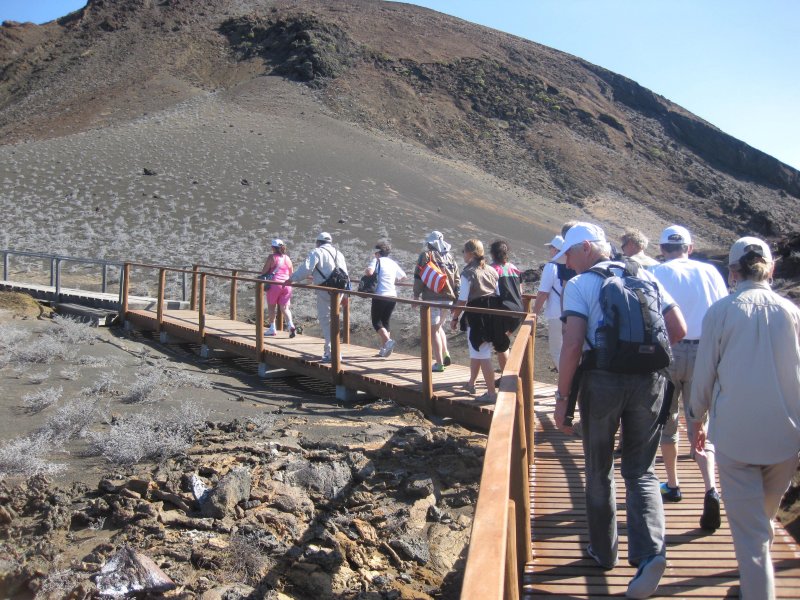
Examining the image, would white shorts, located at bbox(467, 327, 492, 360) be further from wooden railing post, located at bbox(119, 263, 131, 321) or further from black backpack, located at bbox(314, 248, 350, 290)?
wooden railing post, located at bbox(119, 263, 131, 321)

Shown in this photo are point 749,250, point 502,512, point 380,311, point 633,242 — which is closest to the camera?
point 502,512

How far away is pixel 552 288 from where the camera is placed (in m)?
6.28

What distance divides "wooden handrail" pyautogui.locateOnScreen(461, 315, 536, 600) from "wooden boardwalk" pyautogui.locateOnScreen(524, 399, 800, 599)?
0.23 m

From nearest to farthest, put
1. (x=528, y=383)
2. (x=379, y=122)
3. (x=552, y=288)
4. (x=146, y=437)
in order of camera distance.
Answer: (x=528, y=383)
(x=146, y=437)
(x=552, y=288)
(x=379, y=122)

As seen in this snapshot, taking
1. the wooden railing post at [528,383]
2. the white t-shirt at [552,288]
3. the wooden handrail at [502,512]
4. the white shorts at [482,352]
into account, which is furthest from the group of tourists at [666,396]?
the white shorts at [482,352]

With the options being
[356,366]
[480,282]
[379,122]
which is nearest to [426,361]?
[480,282]

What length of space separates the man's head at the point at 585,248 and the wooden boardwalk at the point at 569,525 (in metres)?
1.57

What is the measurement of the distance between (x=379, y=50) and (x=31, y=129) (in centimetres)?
3393

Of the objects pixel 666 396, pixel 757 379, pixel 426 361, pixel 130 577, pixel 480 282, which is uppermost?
pixel 480 282

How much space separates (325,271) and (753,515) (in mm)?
6399

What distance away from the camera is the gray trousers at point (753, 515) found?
10.6 feet

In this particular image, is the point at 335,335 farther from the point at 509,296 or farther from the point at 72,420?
the point at 72,420

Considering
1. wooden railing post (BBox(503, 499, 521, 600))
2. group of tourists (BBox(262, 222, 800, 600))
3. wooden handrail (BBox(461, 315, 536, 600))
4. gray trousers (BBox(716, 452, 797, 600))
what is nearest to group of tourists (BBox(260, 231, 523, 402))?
wooden handrail (BBox(461, 315, 536, 600))

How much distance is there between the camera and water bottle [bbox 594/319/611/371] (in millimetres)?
3445
